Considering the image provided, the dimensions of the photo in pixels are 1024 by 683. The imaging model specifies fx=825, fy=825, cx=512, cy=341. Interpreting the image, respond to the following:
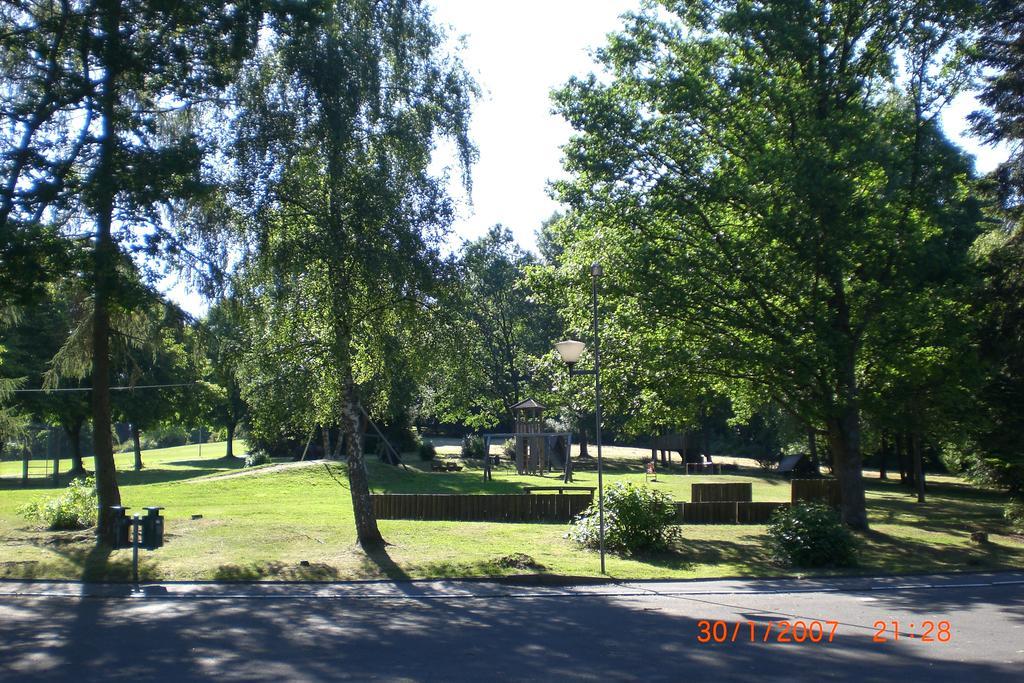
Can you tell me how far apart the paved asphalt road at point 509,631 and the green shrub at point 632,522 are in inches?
115

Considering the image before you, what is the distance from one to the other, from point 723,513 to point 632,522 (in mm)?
7102

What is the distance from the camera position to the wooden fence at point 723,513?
23.1 m

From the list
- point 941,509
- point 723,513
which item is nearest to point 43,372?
point 723,513

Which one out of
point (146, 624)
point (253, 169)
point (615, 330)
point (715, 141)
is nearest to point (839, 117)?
point (715, 141)

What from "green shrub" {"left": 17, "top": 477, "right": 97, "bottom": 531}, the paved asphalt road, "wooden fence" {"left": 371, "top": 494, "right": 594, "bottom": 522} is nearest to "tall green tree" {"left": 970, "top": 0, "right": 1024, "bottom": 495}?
the paved asphalt road

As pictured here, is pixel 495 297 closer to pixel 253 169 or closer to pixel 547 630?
pixel 253 169

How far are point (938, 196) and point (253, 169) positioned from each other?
52.4 ft

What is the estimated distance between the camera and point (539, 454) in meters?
44.1

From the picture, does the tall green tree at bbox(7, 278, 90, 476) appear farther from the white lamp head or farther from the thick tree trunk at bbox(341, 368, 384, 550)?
the white lamp head

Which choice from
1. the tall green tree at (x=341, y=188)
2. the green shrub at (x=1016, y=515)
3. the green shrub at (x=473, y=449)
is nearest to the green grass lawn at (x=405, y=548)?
the green shrub at (x=1016, y=515)

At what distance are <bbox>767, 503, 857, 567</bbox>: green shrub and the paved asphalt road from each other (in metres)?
1.28

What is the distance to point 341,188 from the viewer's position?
51.4ft

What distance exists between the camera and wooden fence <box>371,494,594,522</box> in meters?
23.0

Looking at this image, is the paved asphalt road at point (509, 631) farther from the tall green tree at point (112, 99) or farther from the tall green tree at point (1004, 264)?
the tall green tree at point (1004, 264)
